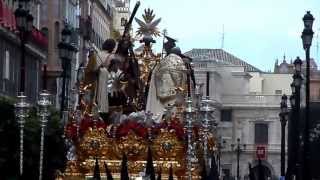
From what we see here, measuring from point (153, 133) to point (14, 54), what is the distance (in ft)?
139

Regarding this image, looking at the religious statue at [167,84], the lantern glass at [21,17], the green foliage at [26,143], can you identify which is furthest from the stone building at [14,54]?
the religious statue at [167,84]

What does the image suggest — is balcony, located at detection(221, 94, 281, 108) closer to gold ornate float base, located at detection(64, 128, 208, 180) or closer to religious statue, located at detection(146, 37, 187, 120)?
religious statue, located at detection(146, 37, 187, 120)

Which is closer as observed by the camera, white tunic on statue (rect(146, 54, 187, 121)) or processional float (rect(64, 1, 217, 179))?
processional float (rect(64, 1, 217, 179))

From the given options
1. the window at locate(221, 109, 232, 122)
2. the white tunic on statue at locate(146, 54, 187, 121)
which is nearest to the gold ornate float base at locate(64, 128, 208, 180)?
the white tunic on statue at locate(146, 54, 187, 121)

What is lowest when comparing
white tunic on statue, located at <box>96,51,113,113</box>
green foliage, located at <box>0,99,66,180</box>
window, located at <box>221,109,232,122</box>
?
green foliage, located at <box>0,99,66,180</box>

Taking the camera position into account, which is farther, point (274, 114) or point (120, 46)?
point (274, 114)

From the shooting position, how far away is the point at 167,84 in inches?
891

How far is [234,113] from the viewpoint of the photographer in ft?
393

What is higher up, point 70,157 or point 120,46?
point 120,46

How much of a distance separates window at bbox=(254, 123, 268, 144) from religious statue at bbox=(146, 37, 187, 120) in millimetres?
97150

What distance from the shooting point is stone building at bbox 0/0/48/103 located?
193 ft

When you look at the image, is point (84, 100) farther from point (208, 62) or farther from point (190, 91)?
point (208, 62)

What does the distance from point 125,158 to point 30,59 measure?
159 ft

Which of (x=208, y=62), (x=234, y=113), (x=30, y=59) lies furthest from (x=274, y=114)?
(x=30, y=59)
